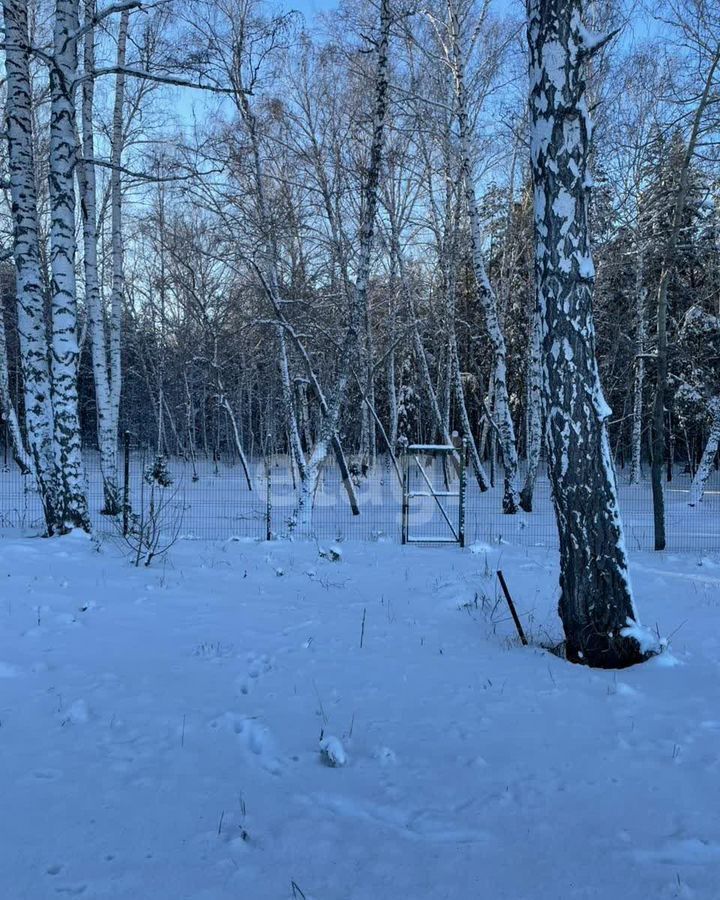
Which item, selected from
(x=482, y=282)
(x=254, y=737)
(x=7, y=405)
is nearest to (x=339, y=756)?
(x=254, y=737)

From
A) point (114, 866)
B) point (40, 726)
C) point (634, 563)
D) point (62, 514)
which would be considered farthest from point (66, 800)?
point (634, 563)

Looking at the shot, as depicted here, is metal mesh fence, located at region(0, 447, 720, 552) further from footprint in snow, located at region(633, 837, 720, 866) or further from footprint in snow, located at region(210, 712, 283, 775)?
footprint in snow, located at region(633, 837, 720, 866)

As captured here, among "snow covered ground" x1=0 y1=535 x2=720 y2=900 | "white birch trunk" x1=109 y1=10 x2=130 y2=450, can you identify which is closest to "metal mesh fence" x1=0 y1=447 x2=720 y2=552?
"white birch trunk" x1=109 y1=10 x2=130 y2=450

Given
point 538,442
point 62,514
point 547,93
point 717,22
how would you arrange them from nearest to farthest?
point 547,93 < point 62,514 < point 717,22 < point 538,442

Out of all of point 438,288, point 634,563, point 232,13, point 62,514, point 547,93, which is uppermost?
point 232,13

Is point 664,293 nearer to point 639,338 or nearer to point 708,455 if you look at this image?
point 708,455

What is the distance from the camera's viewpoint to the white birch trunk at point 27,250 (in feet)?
23.7

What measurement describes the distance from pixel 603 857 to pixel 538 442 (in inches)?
505

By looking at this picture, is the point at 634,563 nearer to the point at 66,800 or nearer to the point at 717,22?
the point at 66,800

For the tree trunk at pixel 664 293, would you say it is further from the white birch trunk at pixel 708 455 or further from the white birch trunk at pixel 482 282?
the white birch trunk at pixel 708 455

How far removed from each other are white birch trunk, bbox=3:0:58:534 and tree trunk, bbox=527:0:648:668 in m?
6.56

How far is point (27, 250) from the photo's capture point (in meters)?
7.59

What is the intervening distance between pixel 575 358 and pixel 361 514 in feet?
32.4

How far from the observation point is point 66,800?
229 cm
